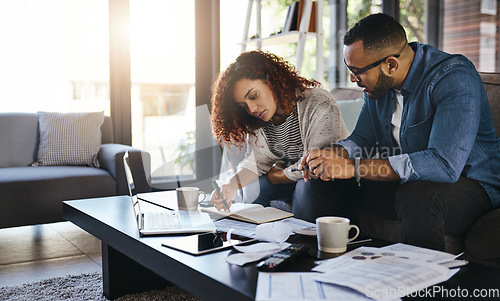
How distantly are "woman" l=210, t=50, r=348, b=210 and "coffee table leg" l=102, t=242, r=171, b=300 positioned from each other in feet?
1.39

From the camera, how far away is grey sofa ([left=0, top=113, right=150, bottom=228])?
2.58 metres

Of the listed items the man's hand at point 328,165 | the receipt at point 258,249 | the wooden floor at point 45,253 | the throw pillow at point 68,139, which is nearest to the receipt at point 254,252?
the receipt at point 258,249

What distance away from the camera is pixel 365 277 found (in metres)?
0.87

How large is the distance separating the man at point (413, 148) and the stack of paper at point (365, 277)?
14.6 inches

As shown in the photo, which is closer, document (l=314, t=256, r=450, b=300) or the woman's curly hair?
document (l=314, t=256, r=450, b=300)

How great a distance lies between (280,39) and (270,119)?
1.90m

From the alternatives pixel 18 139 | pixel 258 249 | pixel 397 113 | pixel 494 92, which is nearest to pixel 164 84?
pixel 18 139

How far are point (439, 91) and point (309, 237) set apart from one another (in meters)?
0.61

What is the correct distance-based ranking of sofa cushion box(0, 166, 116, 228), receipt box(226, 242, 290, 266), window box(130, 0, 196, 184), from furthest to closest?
window box(130, 0, 196, 184), sofa cushion box(0, 166, 116, 228), receipt box(226, 242, 290, 266)

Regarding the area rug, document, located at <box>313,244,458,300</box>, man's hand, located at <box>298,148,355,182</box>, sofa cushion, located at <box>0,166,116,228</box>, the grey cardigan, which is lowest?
the area rug

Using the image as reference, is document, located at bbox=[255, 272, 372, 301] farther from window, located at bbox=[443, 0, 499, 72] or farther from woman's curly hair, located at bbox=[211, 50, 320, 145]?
window, located at bbox=[443, 0, 499, 72]

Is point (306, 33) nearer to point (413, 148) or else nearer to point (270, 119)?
point (270, 119)

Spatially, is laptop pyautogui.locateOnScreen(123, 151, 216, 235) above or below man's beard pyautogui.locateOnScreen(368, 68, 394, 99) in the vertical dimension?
Result: below

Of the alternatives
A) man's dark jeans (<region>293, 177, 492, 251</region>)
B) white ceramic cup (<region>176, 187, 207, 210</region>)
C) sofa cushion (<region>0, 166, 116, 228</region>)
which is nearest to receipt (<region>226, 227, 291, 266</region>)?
man's dark jeans (<region>293, 177, 492, 251</region>)
